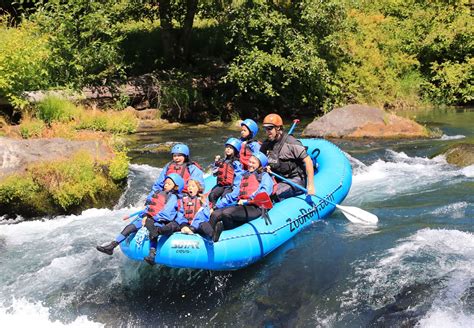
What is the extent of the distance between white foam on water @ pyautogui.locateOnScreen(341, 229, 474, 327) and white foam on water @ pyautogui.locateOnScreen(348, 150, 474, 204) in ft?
6.76

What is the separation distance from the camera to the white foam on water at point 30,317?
175 inches

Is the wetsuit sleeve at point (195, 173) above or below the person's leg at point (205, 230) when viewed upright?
above

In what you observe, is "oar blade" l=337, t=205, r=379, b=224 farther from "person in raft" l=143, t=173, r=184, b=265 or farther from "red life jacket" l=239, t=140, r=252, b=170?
"person in raft" l=143, t=173, r=184, b=265

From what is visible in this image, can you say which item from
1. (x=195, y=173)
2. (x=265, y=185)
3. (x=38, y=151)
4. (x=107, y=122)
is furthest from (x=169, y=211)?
(x=107, y=122)

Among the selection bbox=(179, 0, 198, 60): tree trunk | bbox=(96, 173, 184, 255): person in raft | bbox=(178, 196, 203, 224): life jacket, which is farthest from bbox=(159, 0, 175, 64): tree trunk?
bbox=(178, 196, 203, 224): life jacket

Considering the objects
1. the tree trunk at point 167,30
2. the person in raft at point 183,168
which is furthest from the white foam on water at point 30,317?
the tree trunk at point 167,30

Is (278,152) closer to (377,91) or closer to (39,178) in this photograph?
(39,178)

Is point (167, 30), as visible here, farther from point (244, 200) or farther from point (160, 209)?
point (160, 209)

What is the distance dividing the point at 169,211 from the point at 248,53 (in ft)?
27.3

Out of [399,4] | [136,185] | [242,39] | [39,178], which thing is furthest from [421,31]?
[39,178]

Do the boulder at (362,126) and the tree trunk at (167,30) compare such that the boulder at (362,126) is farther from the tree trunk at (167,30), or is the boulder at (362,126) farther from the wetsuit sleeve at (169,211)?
the wetsuit sleeve at (169,211)

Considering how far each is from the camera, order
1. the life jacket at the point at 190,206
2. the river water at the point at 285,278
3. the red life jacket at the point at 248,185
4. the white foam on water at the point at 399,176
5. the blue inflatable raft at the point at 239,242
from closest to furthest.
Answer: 1. the river water at the point at 285,278
2. the blue inflatable raft at the point at 239,242
3. the life jacket at the point at 190,206
4. the red life jacket at the point at 248,185
5. the white foam on water at the point at 399,176

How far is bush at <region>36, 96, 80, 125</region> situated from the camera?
31.1ft

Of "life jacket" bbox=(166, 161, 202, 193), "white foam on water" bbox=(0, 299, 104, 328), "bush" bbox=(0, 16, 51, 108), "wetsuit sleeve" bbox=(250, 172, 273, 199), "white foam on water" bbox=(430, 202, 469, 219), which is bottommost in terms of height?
"white foam on water" bbox=(0, 299, 104, 328)
